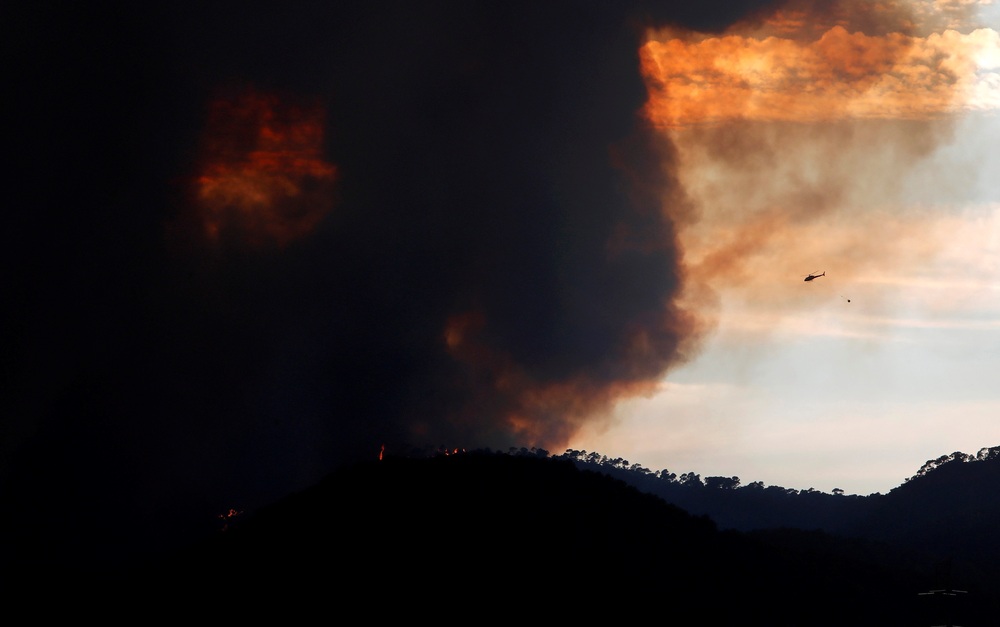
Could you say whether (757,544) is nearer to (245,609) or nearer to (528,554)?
(528,554)

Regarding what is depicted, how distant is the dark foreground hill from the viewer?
137 metres

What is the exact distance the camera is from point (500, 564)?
142 m

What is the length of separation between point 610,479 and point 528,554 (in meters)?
36.7

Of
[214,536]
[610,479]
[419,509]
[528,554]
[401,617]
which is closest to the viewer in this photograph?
[401,617]

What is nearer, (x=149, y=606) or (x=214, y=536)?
(x=149, y=606)

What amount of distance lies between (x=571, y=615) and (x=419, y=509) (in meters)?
30.3

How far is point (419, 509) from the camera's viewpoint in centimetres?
15588

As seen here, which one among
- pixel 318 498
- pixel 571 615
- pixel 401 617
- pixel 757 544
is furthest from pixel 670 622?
pixel 318 498

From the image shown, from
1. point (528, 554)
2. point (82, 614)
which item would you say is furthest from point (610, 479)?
point (82, 614)

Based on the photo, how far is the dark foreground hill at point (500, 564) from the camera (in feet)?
449

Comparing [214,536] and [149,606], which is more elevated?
[214,536]

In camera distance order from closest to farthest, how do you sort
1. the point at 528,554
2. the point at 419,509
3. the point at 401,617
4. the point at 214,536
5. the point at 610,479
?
the point at 401,617 < the point at 528,554 < the point at 419,509 < the point at 214,536 < the point at 610,479

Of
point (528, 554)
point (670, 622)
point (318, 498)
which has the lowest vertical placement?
point (670, 622)

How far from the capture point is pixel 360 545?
147m
